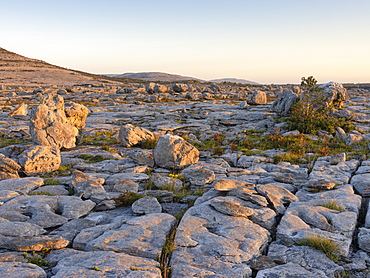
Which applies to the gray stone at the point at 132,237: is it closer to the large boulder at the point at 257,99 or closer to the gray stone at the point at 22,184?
the gray stone at the point at 22,184

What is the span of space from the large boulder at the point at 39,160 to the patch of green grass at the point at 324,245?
32.3 feet

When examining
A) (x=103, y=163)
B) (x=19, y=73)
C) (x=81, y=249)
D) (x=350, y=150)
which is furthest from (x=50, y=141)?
(x=19, y=73)

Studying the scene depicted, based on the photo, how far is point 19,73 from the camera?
102 m

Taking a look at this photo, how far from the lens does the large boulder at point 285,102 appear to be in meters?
24.6

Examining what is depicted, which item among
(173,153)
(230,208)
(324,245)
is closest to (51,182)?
(173,153)

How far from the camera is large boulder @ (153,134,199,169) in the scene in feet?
43.5

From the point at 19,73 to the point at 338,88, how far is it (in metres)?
103

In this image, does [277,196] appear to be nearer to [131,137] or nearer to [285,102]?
[131,137]

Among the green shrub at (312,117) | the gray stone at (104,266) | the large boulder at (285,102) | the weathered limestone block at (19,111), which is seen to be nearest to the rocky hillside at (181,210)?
the gray stone at (104,266)

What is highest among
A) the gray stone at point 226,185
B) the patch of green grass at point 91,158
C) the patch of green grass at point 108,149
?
the gray stone at point 226,185

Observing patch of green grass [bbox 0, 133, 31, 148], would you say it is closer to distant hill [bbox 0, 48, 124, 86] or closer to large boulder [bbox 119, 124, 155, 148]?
large boulder [bbox 119, 124, 155, 148]

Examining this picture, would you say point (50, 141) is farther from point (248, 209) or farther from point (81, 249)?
point (248, 209)

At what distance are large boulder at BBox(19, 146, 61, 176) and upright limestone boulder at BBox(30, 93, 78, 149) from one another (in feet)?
11.9

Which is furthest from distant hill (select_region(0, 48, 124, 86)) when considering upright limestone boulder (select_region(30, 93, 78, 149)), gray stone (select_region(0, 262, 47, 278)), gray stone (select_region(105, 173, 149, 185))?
gray stone (select_region(0, 262, 47, 278))
